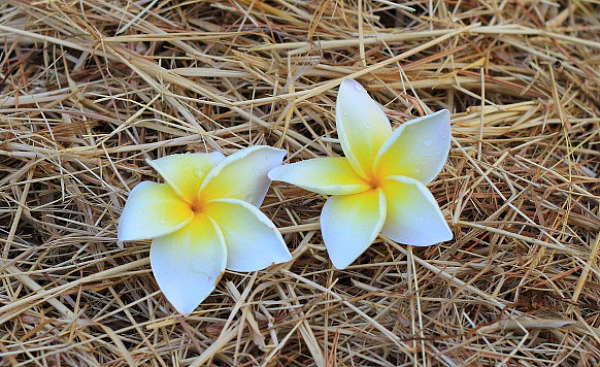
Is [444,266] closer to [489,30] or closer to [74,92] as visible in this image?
[489,30]

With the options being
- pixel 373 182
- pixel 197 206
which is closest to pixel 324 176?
pixel 373 182

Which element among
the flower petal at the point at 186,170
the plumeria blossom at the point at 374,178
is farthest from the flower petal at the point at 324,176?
the flower petal at the point at 186,170

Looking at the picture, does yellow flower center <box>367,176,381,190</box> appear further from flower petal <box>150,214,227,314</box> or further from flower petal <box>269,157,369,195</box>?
flower petal <box>150,214,227,314</box>

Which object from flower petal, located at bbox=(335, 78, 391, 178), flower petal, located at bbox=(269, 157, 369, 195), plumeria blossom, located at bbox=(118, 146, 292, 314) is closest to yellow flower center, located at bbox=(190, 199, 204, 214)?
plumeria blossom, located at bbox=(118, 146, 292, 314)

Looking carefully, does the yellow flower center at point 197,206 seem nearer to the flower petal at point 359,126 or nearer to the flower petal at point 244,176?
the flower petal at point 244,176

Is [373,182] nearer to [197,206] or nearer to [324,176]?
[324,176]
